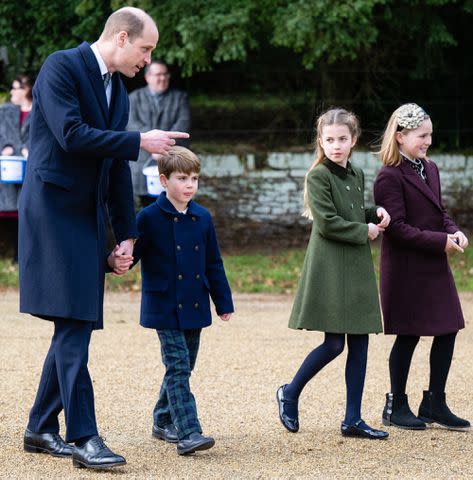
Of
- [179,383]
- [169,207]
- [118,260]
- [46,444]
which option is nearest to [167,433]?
[179,383]

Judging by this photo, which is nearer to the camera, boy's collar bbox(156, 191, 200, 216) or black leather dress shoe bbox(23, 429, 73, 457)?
black leather dress shoe bbox(23, 429, 73, 457)

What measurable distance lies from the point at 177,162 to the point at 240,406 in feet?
5.16

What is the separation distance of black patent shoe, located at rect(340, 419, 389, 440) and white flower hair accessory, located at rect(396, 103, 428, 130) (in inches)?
56.2

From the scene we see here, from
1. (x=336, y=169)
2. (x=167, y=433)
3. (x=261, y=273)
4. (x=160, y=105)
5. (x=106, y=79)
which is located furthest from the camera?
(x=261, y=273)

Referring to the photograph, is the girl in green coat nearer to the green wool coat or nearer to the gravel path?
the green wool coat

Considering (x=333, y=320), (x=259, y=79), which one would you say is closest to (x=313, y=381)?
(x=333, y=320)

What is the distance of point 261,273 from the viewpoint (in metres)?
12.6

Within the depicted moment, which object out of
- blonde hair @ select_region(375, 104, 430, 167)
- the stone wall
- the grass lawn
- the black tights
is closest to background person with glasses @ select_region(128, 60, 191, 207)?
the grass lawn

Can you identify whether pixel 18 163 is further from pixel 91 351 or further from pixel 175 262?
pixel 175 262

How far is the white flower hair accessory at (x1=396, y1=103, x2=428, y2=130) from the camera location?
604 centimetres

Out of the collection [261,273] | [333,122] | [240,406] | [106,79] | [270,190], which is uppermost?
[106,79]

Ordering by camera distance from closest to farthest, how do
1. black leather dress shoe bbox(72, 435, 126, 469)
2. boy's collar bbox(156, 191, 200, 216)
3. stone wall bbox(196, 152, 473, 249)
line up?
black leather dress shoe bbox(72, 435, 126, 469) < boy's collar bbox(156, 191, 200, 216) < stone wall bbox(196, 152, 473, 249)

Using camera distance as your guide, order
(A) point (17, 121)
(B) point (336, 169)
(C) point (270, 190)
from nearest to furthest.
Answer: (B) point (336, 169), (A) point (17, 121), (C) point (270, 190)

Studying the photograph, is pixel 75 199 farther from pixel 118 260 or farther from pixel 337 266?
pixel 337 266
